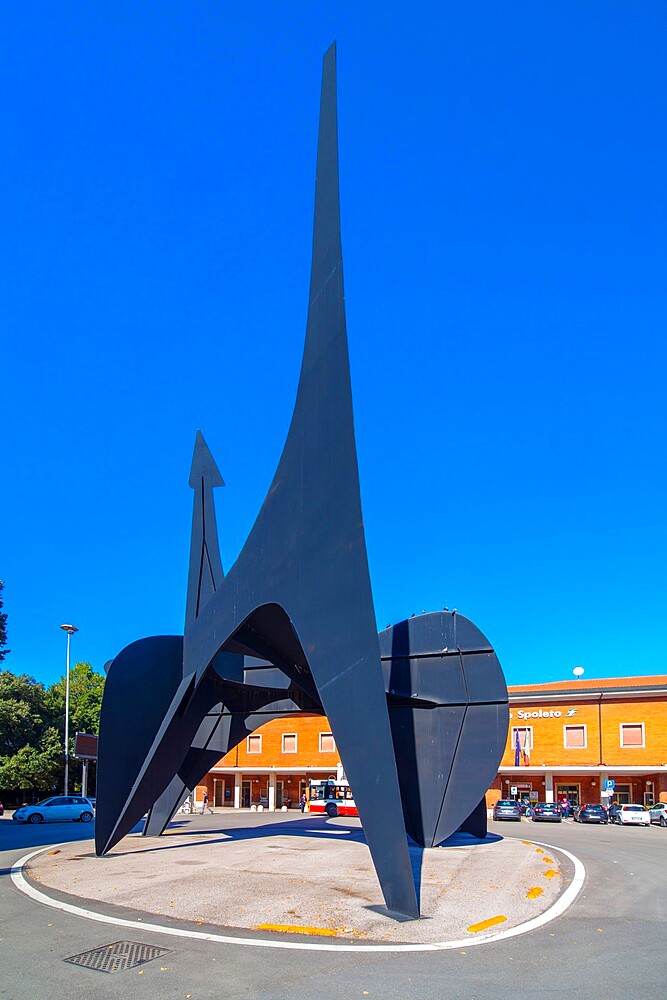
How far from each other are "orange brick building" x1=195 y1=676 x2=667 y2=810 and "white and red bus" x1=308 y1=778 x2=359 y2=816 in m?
2.16

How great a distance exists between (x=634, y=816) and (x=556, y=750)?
29.1ft

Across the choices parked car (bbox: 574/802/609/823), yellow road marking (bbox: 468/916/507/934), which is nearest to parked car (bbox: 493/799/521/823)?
parked car (bbox: 574/802/609/823)

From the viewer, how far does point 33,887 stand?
13820 millimetres

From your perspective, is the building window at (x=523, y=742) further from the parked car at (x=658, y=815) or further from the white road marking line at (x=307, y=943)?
the white road marking line at (x=307, y=943)

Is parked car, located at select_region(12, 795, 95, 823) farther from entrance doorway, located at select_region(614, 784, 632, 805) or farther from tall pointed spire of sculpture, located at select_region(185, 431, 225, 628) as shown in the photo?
entrance doorway, located at select_region(614, 784, 632, 805)

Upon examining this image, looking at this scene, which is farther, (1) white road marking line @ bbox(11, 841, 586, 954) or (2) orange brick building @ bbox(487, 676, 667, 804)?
(2) orange brick building @ bbox(487, 676, 667, 804)

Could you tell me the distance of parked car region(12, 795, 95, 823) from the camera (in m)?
36.1

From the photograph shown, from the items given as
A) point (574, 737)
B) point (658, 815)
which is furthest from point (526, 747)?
point (658, 815)

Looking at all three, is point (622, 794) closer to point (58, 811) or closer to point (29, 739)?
point (58, 811)

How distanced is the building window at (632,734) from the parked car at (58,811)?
95.8 ft

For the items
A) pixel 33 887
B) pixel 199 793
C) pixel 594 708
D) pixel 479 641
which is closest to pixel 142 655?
pixel 33 887

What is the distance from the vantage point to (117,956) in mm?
8477

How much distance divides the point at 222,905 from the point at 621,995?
21.1ft

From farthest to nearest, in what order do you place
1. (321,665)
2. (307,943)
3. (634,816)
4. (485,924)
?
(634,816) < (321,665) < (485,924) < (307,943)
